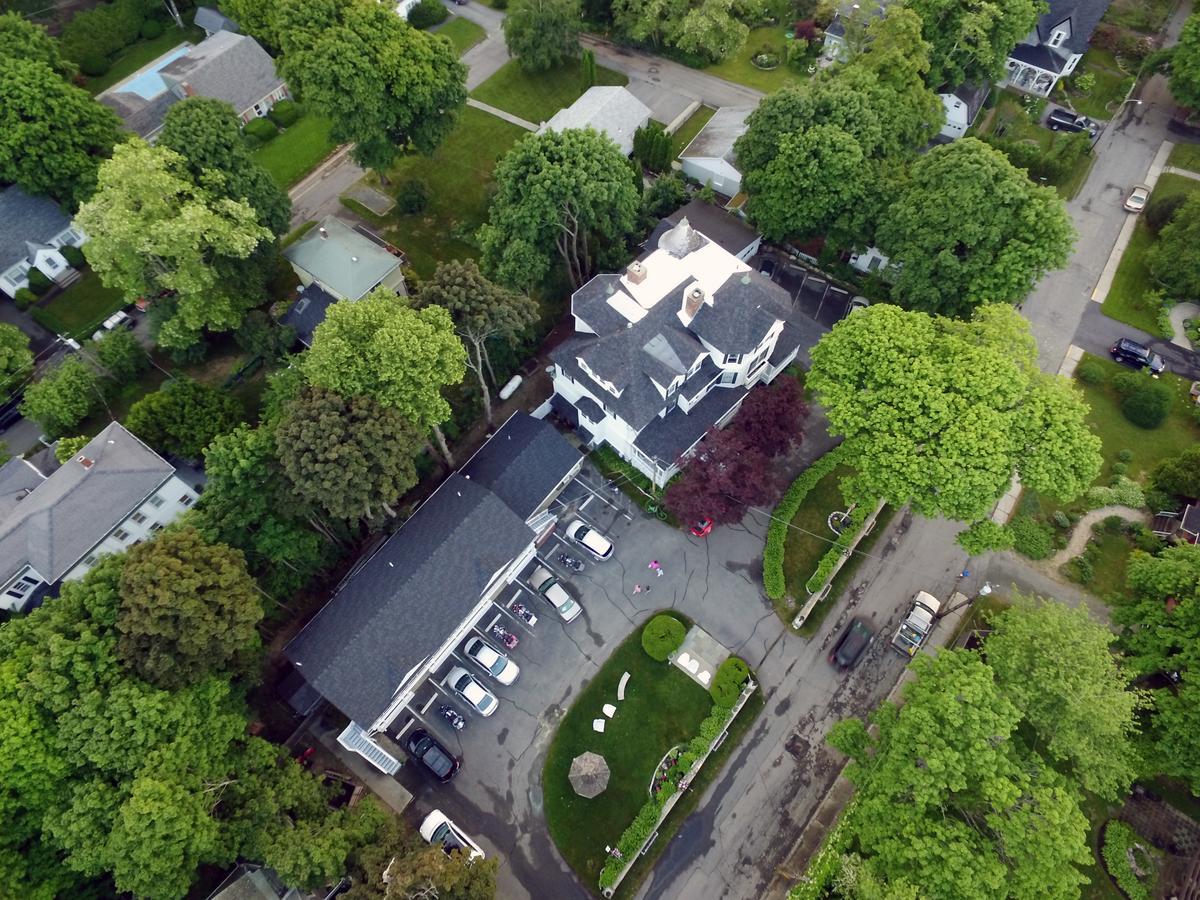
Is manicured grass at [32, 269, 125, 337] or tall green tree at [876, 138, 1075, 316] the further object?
manicured grass at [32, 269, 125, 337]

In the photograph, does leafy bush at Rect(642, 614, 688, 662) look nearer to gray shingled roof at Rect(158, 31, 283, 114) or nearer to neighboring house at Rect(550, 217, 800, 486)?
neighboring house at Rect(550, 217, 800, 486)

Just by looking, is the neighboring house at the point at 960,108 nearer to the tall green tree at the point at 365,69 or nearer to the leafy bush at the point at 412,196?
the tall green tree at the point at 365,69

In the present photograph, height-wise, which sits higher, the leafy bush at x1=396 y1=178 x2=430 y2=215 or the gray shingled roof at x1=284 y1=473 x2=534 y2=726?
the leafy bush at x1=396 y1=178 x2=430 y2=215

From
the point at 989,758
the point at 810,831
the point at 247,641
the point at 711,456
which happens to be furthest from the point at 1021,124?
the point at 247,641

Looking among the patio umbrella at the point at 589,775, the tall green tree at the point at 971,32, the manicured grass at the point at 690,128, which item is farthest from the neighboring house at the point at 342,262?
the tall green tree at the point at 971,32

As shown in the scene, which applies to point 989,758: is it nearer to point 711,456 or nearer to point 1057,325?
point 711,456

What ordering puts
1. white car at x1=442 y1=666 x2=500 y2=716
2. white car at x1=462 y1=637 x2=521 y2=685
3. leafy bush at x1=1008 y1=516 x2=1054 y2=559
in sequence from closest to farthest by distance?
white car at x1=442 y1=666 x2=500 y2=716 < white car at x1=462 y1=637 x2=521 y2=685 < leafy bush at x1=1008 y1=516 x2=1054 y2=559

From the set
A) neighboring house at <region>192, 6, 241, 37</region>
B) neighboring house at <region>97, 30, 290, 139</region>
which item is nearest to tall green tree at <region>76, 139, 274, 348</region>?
neighboring house at <region>97, 30, 290, 139</region>
